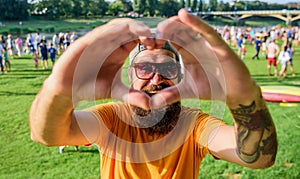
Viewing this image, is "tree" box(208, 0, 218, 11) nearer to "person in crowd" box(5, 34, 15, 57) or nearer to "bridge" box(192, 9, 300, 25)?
"bridge" box(192, 9, 300, 25)

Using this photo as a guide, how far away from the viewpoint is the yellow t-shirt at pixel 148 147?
6.48 ft

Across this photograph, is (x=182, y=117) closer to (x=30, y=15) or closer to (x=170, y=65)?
(x=170, y=65)

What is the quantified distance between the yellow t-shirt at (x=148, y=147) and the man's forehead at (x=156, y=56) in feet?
1.11

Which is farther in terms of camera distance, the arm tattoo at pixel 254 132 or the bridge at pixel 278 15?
the bridge at pixel 278 15

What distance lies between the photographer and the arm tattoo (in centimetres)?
161

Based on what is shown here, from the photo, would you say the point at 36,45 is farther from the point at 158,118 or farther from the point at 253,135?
the point at 253,135

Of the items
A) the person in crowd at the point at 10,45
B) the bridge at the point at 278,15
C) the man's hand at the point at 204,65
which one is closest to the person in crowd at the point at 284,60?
the man's hand at the point at 204,65

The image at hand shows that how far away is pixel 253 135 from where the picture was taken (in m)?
1.67

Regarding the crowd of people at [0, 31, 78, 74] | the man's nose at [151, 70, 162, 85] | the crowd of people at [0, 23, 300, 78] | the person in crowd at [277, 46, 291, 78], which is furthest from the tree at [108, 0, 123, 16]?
the man's nose at [151, 70, 162, 85]

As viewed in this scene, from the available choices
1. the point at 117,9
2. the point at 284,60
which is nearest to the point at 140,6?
the point at 284,60

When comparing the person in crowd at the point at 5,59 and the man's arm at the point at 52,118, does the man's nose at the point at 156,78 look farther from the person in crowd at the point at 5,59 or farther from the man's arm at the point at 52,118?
the person in crowd at the point at 5,59

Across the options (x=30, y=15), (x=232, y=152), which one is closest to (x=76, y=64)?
(x=232, y=152)

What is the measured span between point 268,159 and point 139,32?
96 centimetres

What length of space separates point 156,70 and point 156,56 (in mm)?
74
